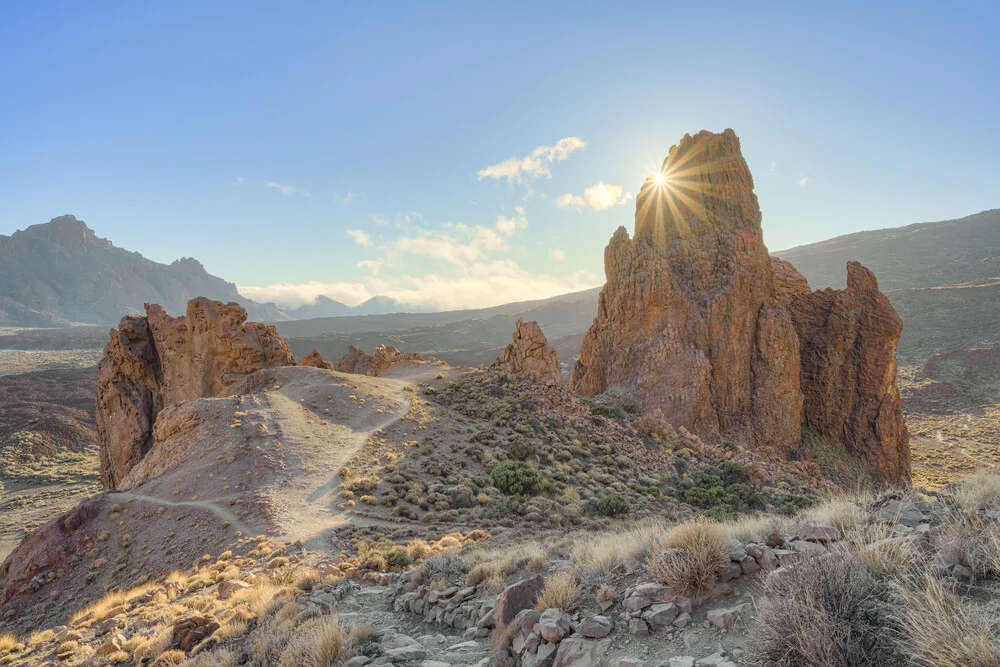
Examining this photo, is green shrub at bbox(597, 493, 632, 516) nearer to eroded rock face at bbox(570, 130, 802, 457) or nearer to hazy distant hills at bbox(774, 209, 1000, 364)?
eroded rock face at bbox(570, 130, 802, 457)

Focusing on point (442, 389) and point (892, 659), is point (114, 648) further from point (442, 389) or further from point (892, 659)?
point (442, 389)

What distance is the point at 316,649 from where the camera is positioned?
6.13 metres

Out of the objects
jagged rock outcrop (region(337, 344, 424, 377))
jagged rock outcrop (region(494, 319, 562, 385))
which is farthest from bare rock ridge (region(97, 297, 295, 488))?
jagged rock outcrop (region(494, 319, 562, 385))

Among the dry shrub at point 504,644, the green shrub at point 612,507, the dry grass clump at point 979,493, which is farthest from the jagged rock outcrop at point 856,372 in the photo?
the dry shrub at point 504,644

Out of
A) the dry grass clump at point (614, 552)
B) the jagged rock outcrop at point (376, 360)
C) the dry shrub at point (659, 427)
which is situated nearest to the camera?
the dry grass clump at point (614, 552)

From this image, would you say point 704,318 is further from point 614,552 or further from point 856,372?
point 614,552

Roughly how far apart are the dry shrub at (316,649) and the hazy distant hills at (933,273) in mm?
83164

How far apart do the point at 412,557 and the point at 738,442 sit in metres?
23.6

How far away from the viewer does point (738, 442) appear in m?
29.0

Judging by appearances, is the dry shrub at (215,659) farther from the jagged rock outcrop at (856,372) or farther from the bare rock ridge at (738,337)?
the jagged rock outcrop at (856,372)

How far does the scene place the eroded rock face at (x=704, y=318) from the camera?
96.1 feet

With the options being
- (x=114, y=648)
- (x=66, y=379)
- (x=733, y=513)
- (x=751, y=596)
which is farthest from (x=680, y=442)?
(x=66, y=379)

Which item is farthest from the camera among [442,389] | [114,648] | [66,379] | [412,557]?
[66,379]

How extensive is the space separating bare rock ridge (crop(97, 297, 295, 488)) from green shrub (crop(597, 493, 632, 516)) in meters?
25.1
